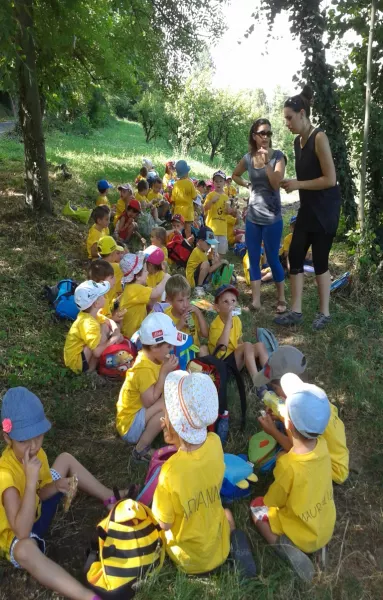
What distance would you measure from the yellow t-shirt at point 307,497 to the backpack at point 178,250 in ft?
16.0

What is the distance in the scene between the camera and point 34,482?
86.4 inches

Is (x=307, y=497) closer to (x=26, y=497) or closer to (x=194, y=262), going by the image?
(x=26, y=497)

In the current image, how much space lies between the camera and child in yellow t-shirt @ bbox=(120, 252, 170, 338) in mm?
4582

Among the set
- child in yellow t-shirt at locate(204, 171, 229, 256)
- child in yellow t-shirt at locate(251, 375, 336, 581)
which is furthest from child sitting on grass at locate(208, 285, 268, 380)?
child in yellow t-shirt at locate(204, 171, 229, 256)

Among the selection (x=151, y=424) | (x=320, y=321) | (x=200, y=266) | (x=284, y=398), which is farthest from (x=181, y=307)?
(x=200, y=266)

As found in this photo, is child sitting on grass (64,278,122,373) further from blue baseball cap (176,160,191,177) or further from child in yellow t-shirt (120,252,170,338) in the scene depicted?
blue baseball cap (176,160,191,177)

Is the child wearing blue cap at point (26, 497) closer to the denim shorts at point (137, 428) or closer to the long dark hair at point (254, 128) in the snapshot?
the denim shorts at point (137, 428)

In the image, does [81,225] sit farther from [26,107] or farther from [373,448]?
[373,448]

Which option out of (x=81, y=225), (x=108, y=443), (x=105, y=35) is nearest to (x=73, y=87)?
(x=105, y=35)

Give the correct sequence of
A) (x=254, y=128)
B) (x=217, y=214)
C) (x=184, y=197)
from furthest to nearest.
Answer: (x=184, y=197), (x=217, y=214), (x=254, y=128)

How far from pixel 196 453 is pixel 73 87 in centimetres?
891

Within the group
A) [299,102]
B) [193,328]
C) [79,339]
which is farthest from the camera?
[193,328]

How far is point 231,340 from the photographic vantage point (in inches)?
160

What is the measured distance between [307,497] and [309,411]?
0.45m
